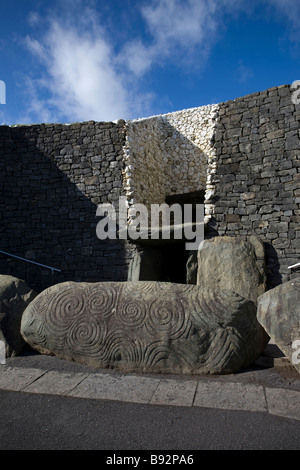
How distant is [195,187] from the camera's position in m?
10.7

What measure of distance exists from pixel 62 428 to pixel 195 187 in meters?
9.01

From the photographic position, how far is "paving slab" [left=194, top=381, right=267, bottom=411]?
263cm

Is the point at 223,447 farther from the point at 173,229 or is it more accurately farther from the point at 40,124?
the point at 40,124

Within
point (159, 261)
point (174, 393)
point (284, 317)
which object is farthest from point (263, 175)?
point (174, 393)

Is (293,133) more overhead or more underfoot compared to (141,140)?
more underfoot

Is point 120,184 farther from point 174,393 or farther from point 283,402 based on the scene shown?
point 283,402

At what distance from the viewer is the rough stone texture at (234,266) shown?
613 cm

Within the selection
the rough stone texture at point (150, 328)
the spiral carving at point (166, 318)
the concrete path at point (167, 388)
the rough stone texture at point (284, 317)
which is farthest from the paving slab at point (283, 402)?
the spiral carving at point (166, 318)

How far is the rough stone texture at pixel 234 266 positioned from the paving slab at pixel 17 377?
3.56m

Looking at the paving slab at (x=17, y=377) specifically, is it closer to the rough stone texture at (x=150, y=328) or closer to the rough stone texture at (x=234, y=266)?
the rough stone texture at (x=150, y=328)

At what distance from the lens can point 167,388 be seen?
297cm

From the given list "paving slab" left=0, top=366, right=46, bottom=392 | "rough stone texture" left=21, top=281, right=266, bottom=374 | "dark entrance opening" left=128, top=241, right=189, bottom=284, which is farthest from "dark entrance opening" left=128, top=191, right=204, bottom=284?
"paving slab" left=0, top=366, right=46, bottom=392

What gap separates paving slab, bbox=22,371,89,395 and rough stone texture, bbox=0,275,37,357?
30.2 inches

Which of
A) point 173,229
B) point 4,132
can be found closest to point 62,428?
point 173,229
